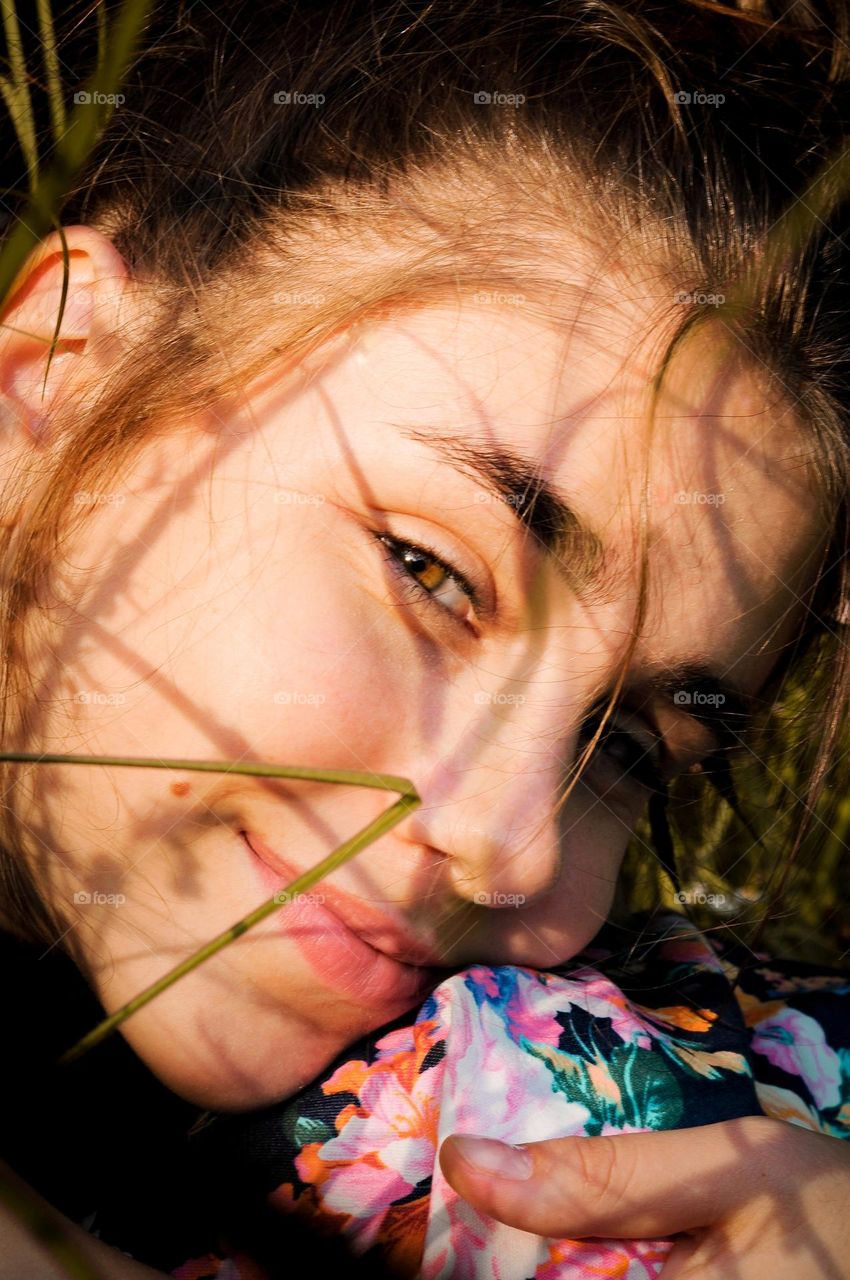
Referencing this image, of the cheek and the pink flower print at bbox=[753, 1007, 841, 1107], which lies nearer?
the cheek

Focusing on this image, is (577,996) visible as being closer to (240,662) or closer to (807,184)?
(240,662)

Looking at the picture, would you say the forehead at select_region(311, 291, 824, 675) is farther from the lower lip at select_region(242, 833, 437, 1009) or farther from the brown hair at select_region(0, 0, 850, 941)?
the lower lip at select_region(242, 833, 437, 1009)

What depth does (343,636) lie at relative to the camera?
783 millimetres

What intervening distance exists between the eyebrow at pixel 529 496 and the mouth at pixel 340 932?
304mm

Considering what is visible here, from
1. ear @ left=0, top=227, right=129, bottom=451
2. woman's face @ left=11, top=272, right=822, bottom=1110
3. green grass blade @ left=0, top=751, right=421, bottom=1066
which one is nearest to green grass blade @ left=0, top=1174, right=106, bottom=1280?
green grass blade @ left=0, top=751, right=421, bottom=1066

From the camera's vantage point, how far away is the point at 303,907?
0.84 metres

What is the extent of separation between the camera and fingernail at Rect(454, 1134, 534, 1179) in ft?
2.43

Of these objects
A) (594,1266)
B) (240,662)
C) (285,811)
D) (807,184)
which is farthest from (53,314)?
(594,1266)

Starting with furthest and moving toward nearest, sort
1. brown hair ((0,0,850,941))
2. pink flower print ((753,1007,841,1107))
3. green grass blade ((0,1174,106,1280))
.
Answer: pink flower print ((753,1007,841,1107)), brown hair ((0,0,850,941)), green grass blade ((0,1174,106,1280))

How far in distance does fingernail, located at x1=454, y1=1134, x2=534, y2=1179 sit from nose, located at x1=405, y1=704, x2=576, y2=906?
0.17 meters

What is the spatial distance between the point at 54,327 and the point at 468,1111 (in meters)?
0.69

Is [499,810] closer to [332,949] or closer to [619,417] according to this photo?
[332,949]

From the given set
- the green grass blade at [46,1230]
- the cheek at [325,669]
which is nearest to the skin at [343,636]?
the cheek at [325,669]

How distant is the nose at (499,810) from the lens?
80cm
